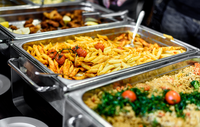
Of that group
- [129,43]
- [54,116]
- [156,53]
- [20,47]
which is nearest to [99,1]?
[129,43]

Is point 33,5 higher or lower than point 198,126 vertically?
higher

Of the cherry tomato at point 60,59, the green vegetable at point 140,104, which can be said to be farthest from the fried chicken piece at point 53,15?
the green vegetable at point 140,104

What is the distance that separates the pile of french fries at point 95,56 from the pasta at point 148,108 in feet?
1.07

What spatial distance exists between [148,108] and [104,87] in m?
0.34

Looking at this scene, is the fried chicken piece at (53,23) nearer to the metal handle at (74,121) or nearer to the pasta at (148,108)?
the pasta at (148,108)

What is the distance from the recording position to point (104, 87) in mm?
1515

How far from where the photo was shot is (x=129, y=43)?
2.65 metres

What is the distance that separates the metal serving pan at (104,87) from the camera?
4.01 ft

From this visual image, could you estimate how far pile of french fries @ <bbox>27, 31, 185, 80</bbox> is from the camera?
6.06 ft

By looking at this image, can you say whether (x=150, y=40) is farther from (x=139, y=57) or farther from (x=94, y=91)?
(x=94, y=91)

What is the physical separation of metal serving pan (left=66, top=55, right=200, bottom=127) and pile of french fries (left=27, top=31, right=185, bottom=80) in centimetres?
19

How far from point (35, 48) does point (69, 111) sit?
0.94 meters

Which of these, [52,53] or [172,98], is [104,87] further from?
[52,53]

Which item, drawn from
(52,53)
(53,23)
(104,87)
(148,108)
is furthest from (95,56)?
(53,23)
